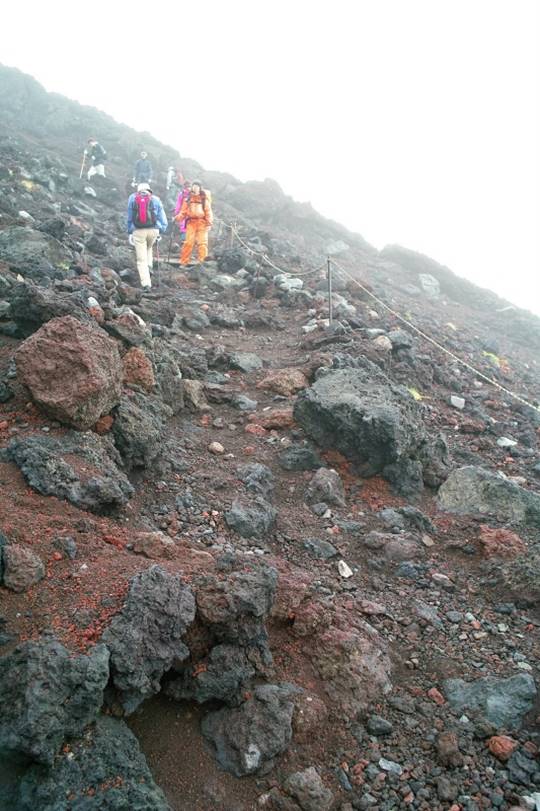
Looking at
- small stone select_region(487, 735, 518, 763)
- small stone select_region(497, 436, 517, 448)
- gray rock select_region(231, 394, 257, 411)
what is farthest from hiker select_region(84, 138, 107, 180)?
small stone select_region(487, 735, 518, 763)

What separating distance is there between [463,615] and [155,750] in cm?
288

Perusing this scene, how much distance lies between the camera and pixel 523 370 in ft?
48.1

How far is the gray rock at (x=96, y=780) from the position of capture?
91.0 inches

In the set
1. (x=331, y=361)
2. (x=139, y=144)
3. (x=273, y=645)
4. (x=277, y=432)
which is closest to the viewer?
(x=273, y=645)

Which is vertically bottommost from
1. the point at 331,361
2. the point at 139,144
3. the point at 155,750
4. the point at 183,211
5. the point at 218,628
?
the point at 155,750

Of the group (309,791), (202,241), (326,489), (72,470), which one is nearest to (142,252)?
(202,241)

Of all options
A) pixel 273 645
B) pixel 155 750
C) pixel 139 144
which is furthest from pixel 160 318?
pixel 139 144

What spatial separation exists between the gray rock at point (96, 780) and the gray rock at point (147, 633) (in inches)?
8.8

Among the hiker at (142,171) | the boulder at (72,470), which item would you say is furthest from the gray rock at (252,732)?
the hiker at (142,171)

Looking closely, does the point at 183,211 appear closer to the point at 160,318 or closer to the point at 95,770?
the point at 160,318

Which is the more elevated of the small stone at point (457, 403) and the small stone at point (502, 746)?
the small stone at point (457, 403)

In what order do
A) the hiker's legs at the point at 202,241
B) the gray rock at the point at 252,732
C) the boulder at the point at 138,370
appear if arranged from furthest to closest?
the hiker's legs at the point at 202,241
the boulder at the point at 138,370
the gray rock at the point at 252,732

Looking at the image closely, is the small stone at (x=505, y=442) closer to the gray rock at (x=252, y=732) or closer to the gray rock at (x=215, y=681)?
the gray rock at (x=252, y=732)

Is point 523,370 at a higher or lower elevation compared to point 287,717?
higher
